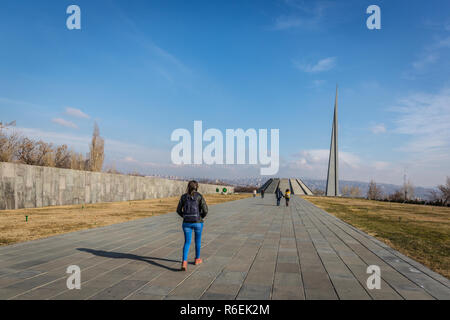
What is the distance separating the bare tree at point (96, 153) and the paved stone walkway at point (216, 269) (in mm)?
37595

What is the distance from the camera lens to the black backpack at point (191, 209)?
17.0ft

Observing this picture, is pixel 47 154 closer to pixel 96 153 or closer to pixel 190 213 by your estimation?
pixel 96 153

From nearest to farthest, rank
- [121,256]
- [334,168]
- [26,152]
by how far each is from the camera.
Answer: [121,256]
[26,152]
[334,168]

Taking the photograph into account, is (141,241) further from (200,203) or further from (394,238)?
(394,238)

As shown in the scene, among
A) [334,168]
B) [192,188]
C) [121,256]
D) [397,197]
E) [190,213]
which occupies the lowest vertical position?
[397,197]

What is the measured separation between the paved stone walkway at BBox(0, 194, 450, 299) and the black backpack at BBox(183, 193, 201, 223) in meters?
0.96

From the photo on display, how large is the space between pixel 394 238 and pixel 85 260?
906 centimetres

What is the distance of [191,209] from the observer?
5.20 meters

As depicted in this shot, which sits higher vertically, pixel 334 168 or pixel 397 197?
pixel 334 168

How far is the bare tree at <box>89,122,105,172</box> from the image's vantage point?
42.9 m

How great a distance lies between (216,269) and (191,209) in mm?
1232

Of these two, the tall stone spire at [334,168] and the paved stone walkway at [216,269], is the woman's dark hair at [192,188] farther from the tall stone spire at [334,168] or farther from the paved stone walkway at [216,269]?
the tall stone spire at [334,168]

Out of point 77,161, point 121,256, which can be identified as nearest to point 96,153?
point 77,161

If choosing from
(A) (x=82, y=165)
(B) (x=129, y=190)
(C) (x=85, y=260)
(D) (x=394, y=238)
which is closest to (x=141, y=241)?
(C) (x=85, y=260)
